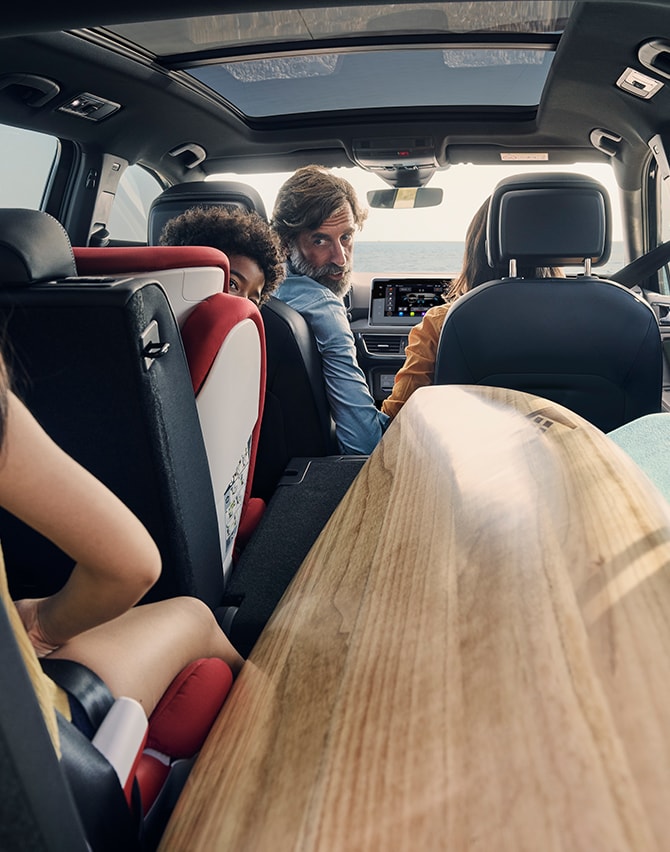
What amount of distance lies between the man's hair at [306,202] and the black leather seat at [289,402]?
48 cm

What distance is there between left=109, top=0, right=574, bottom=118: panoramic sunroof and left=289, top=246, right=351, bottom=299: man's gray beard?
107 centimetres

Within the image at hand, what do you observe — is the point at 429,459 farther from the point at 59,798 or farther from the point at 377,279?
the point at 377,279

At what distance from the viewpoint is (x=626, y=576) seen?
2.40 ft

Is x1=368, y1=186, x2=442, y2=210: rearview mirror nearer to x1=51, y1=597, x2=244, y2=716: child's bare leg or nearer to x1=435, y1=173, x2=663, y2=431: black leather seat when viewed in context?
x1=435, y1=173, x2=663, y2=431: black leather seat

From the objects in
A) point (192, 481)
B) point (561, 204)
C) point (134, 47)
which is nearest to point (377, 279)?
point (134, 47)

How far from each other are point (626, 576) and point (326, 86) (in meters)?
4.48

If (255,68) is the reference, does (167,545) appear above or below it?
below

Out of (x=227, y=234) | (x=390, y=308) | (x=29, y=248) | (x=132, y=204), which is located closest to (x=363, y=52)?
(x=390, y=308)

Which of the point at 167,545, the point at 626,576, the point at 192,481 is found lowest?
the point at 167,545

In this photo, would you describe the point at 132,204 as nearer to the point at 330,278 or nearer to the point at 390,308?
the point at 390,308

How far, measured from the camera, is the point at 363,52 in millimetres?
3885

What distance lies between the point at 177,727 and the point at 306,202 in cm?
228

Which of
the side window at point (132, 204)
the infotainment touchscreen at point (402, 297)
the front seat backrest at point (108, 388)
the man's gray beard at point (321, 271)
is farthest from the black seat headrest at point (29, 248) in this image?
the infotainment touchscreen at point (402, 297)

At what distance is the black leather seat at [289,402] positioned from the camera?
2.32 meters
